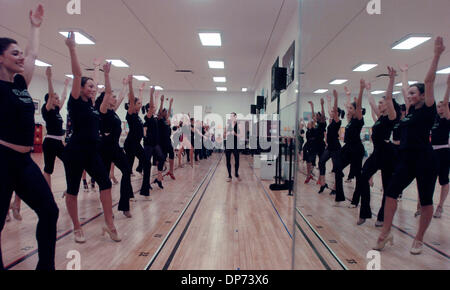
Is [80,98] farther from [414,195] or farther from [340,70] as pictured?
[414,195]

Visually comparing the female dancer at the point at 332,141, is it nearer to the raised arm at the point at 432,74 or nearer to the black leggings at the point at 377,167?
the black leggings at the point at 377,167

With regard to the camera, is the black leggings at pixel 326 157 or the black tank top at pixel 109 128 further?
the black leggings at pixel 326 157

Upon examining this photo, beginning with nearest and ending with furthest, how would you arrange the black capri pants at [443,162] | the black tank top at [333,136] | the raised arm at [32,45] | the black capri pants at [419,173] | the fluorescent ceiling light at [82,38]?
the raised arm at [32,45], the black capri pants at [419,173], the black capri pants at [443,162], the black tank top at [333,136], the fluorescent ceiling light at [82,38]

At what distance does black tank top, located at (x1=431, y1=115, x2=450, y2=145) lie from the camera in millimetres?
3615

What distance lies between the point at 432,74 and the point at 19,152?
3.08 metres

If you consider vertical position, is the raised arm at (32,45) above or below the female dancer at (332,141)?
above

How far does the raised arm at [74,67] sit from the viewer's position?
234 cm

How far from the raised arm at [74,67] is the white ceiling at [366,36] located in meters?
1.95

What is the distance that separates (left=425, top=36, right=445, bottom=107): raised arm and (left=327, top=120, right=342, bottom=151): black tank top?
8.00 feet

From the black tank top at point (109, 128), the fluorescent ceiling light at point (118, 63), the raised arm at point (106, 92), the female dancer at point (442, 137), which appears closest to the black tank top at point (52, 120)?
the black tank top at point (109, 128)

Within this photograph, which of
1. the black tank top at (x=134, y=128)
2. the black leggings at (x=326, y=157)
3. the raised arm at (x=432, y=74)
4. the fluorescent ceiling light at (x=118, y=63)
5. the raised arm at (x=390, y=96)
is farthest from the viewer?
the fluorescent ceiling light at (x=118, y=63)

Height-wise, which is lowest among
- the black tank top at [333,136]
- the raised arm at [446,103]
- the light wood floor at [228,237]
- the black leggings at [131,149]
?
the light wood floor at [228,237]

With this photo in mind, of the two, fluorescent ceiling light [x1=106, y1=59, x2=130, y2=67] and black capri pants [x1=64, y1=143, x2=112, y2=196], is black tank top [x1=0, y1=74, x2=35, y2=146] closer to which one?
black capri pants [x1=64, y1=143, x2=112, y2=196]
